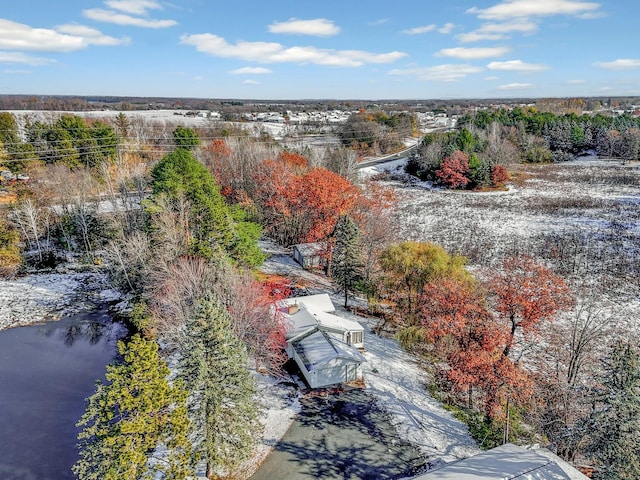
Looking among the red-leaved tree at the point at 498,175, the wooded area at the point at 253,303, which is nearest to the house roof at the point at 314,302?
the wooded area at the point at 253,303

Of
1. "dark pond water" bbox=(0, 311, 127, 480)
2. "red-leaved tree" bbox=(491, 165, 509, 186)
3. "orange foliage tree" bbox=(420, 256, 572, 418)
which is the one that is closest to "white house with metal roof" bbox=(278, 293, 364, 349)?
"orange foliage tree" bbox=(420, 256, 572, 418)

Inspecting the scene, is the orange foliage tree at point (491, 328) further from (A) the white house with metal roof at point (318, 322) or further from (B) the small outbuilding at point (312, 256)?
(B) the small outbuilding at point (312, 256)

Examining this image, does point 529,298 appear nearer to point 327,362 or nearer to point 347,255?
point 327,362

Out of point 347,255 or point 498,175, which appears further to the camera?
point 498,175

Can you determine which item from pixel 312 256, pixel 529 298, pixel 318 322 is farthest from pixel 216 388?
pixel 312 256

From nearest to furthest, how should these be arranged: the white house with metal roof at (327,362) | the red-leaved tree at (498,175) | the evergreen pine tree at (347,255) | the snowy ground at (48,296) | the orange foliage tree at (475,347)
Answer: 1. the orange foliage tree at (475,347)
2. the white house with metal roof at (327,362)
3. the evergreen pine tree at (347,255)
4. the snowy ground at (48,296)
5. the red-leaved tree at (498,175)

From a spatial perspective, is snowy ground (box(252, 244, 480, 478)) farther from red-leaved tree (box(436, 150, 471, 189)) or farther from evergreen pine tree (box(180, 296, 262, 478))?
red-leaved tree (box(436, 150, 471, 189))

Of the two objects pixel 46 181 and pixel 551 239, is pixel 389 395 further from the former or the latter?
pixel 46 181
